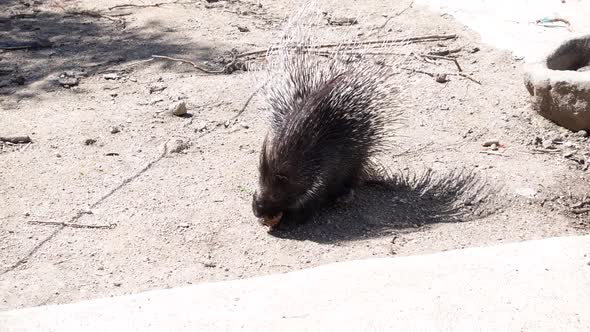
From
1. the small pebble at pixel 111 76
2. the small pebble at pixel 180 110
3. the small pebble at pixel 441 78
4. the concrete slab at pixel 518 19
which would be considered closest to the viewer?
the small pebble at pixel 180 110

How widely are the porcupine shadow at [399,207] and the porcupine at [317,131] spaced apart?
9 centimetres

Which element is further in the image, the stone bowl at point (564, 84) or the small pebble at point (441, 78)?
the small pebble at point (441, 78)

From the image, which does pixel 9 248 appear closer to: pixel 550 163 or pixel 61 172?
pixel 61 172

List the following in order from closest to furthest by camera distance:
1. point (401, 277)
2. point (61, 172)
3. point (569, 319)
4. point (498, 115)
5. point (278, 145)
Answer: point (569, 319) → point (401, 277) → point (278, 145) → point (61, 172) → point (498, 115)

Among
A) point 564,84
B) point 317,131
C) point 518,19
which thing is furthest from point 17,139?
point 518,19

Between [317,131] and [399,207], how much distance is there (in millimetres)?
784

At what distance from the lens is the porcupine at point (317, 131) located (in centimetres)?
473

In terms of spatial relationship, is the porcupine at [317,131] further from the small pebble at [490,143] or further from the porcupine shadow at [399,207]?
the small pebble at [490,143]

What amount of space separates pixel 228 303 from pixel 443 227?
172 centimetres

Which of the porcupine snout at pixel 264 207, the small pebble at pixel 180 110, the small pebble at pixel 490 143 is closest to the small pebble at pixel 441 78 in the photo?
the small pebble at pixel 490 143

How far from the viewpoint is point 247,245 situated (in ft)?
15.2

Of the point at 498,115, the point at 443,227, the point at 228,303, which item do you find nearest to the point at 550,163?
the point at 498,115

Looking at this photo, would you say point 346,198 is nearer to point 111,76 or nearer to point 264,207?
point 264,207

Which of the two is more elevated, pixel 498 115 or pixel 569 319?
pixel 569 319
